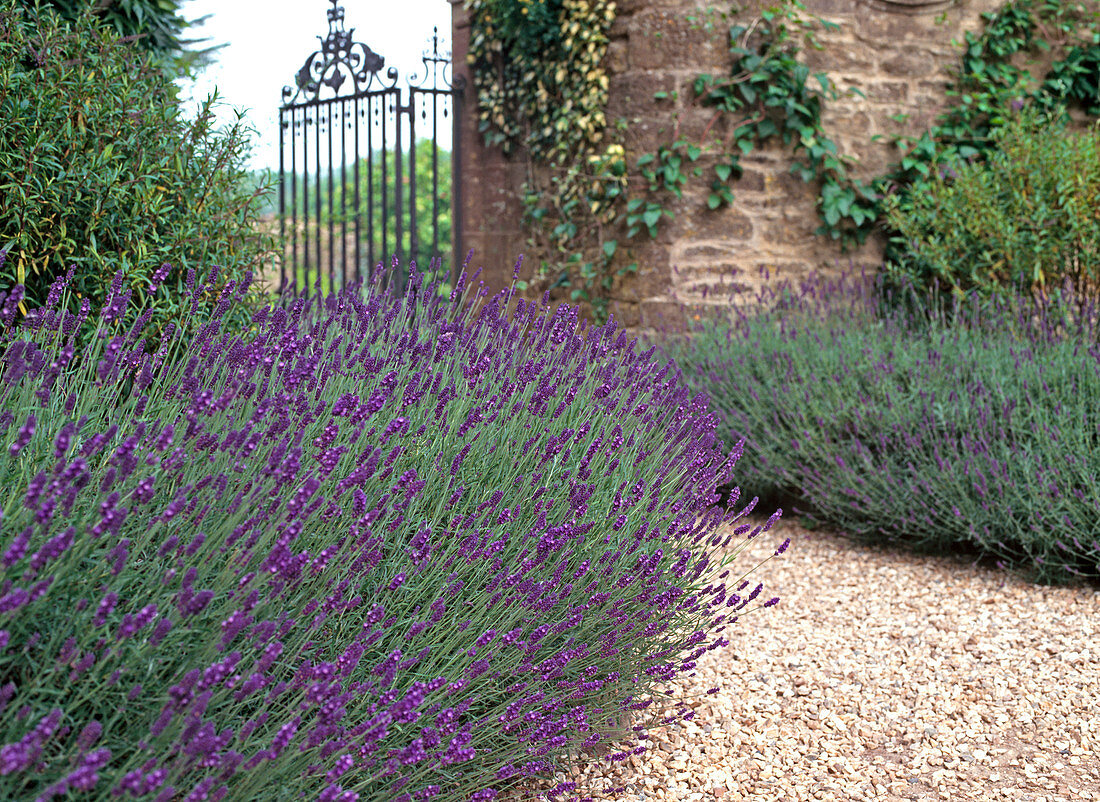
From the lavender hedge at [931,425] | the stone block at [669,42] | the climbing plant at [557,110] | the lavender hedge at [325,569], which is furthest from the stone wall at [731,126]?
the lavender hedge at [325,569]

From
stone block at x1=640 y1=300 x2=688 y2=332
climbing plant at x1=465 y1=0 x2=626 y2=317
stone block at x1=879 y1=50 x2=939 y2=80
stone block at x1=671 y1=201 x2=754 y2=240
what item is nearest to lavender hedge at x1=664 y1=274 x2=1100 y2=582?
stone block at x1=640 y1=300 x2=688 y2=332

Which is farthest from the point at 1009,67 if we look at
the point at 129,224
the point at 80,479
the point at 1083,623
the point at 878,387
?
the point at 80,479

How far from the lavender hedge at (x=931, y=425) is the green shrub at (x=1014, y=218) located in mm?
284

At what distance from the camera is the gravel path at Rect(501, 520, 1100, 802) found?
7.84 feet

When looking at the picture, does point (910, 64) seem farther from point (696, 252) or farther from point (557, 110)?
point (557, 110)

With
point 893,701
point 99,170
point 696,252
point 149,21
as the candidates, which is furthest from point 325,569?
point 696,252

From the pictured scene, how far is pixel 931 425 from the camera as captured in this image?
13.9 feet

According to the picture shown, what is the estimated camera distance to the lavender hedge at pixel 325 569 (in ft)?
4.10

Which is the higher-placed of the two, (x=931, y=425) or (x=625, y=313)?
(x=625, y=313)

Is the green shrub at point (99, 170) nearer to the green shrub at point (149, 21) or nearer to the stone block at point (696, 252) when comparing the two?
the green shrub at point (149, 21)

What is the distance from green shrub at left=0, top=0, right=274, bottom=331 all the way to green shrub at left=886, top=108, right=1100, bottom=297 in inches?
178

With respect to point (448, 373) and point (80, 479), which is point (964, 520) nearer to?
point (448, 373)

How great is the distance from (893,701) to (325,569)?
2.02m

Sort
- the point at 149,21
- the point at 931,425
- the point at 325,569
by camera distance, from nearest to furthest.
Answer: the point at 325,569, the point at 931,425, the point at 149,21
